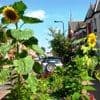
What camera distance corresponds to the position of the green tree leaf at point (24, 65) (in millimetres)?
3889

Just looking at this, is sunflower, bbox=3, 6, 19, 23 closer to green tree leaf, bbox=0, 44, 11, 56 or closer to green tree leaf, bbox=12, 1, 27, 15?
green tree leaf, bbox=12, 1, 27, 15

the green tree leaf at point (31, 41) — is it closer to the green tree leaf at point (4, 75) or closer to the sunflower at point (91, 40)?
the green tree leaf at point (4, 75)

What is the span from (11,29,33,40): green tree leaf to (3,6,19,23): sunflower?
0.34 ft

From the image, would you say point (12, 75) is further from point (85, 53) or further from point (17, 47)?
point (85, 53)

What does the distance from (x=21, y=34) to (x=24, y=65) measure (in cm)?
30

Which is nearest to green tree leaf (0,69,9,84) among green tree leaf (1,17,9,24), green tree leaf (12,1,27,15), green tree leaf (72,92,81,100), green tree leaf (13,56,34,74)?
green tree leaf (13,56,34,74)

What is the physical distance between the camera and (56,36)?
6925 cm

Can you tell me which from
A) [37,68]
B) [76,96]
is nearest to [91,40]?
[76,96]

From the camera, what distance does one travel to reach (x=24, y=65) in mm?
3922

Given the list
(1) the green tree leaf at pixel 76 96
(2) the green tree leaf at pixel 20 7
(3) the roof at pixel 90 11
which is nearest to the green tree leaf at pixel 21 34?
(2) the green tree leaf at pixel 20 7

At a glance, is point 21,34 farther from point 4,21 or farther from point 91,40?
point 91,40

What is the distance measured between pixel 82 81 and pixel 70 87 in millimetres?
181

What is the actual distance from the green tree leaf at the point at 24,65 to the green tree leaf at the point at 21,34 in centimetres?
19

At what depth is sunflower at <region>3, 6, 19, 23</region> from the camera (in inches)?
157
